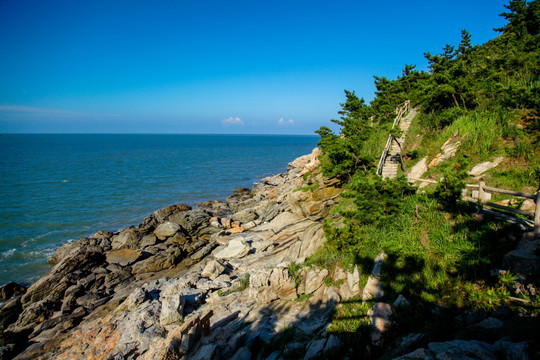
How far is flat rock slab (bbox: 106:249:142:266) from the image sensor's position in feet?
57.2

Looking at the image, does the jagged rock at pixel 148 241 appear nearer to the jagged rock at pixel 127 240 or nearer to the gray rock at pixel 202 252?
the jagged rock at pixel 127 240

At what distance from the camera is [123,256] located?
58.5ft

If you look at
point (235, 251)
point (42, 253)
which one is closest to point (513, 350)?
point (235, 251)

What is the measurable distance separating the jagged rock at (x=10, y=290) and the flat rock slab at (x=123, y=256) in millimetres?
4461

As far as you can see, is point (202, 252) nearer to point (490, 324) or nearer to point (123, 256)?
point (123, 256)

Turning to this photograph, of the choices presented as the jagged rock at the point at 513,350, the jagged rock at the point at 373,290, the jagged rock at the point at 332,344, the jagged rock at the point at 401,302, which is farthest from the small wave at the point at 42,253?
the jagged rock at the point at 513,350

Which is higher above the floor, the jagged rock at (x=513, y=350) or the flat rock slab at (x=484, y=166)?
the flat rock slab at (x=484, y=166)

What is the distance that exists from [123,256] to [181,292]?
29.2 ft

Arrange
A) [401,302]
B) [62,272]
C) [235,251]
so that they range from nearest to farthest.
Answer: [401,302]
[62,272]
[235,251]

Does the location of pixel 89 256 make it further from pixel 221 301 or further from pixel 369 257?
pixel 369 257

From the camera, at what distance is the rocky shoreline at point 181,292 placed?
754 cm

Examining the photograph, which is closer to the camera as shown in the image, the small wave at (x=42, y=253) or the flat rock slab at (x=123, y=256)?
the flat rock slab at (x=123, y=256)

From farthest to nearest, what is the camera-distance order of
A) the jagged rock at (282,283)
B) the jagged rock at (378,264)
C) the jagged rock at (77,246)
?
1. the jagged rock at (77,246)
2. the jagged rock at (282,283)
3. the jagged rock at (378,264)

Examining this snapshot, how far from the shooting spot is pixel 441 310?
546 cm
